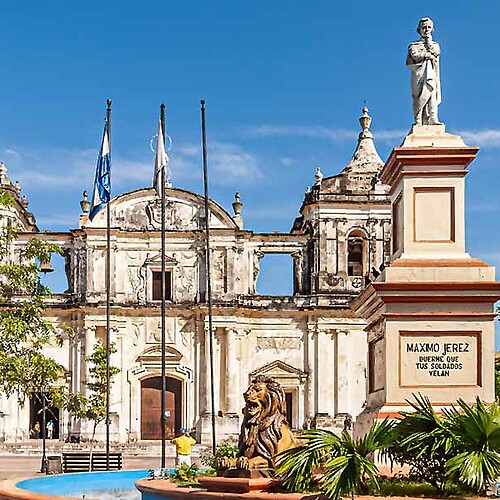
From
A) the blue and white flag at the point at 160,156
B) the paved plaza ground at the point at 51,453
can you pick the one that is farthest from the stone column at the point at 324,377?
the blue and white flag at the point at 160,156

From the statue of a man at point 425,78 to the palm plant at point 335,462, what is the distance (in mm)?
5330

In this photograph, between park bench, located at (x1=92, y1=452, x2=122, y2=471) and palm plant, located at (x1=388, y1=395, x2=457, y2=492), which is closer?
palm plant, located at (x1=388, y1=395, x2=457, y2=492)

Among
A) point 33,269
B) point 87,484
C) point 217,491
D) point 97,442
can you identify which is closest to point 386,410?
point 217,491

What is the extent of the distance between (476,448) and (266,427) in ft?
8.08

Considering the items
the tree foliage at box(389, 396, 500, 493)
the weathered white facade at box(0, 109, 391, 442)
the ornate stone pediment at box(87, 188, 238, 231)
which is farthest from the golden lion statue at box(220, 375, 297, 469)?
the ornate stone pediment at box(87, 188, 238, 231)

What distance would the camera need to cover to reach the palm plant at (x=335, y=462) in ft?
32.6

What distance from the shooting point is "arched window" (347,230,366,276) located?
1902 inches

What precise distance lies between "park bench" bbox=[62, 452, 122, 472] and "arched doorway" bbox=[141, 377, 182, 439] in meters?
20.4

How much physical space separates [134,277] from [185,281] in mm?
2135

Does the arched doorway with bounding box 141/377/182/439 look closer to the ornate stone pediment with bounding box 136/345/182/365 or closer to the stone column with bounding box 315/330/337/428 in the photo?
the ornate stone pediment with bounding box 136/345/182/365

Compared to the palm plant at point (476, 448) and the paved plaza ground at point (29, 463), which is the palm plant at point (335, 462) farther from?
the paved plaza ground at point (29, 463)

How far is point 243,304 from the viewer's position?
47.7m

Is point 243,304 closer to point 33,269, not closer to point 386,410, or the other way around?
point 33,269

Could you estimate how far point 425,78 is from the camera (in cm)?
1490
